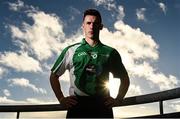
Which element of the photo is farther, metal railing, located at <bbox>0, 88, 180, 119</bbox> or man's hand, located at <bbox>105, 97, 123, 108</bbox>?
metal railing, located at <bbox>0, 88, 180, 119</bbox>

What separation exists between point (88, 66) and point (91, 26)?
511 millimetres

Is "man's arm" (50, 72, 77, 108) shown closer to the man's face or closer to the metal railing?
the man's face

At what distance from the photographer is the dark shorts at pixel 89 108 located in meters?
4.17

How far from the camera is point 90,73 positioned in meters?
4.24

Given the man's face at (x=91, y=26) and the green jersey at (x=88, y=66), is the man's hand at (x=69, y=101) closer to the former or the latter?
the green jersey at (x=88, y=66)

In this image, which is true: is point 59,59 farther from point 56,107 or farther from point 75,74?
point 56,107

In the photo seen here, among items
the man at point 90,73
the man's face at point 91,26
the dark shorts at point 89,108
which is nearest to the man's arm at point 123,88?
the man at point 90,73

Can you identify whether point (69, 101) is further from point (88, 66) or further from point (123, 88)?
point (123, 88)

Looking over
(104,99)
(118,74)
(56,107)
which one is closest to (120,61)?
(118,74)

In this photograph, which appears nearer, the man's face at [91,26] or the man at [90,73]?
the man at [90,73]

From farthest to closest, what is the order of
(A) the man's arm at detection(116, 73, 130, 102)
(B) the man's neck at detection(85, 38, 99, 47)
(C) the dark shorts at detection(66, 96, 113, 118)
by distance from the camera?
(B) the man's neck at detection(85, 38, 99, 47) → (A) the man's arm at detection(116, 73, 130, 102) → (C) the dark shorts at detection(66, 96, 113, 118)

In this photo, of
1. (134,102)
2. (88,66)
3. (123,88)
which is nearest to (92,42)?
(88,66)

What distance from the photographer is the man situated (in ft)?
13.7

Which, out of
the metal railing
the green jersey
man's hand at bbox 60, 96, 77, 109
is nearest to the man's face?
the green jersey
